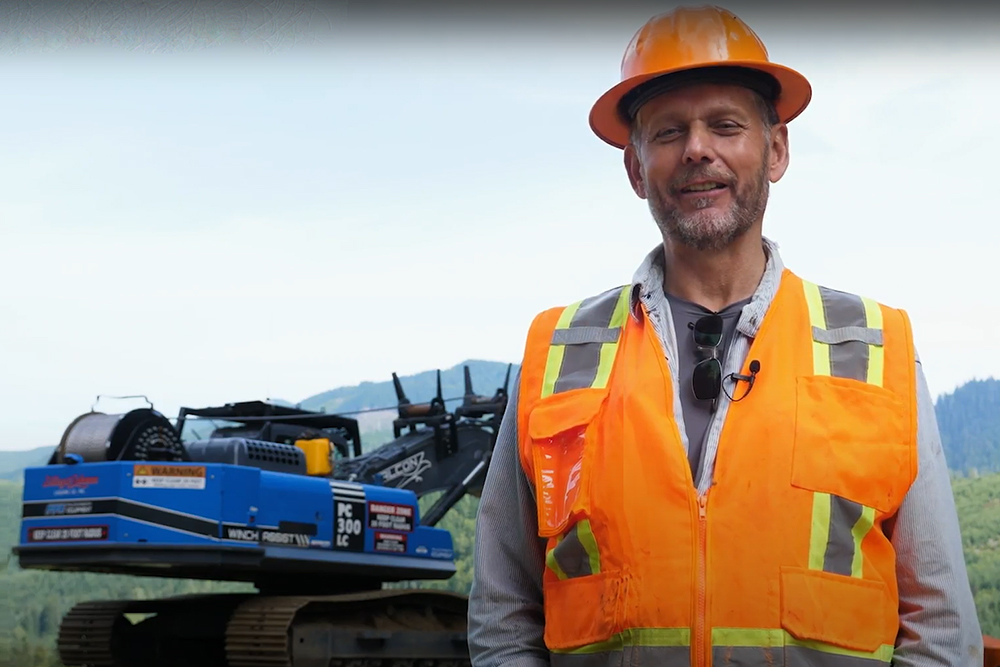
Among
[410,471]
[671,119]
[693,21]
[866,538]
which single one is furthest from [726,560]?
[410,471]

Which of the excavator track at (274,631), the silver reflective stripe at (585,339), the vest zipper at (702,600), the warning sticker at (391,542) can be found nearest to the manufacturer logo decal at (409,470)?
the warning sticker at (391,542)

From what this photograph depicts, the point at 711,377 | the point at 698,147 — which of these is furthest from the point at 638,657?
the point at 698,147

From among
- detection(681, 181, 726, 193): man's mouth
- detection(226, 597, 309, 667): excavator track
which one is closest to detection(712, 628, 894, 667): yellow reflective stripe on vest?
detection(681, 181, 726, 193): man's mouth

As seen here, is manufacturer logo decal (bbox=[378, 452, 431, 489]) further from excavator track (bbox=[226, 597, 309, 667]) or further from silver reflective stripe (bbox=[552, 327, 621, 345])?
silver reflective stripe (bbox=[552, 327, 621, 345])

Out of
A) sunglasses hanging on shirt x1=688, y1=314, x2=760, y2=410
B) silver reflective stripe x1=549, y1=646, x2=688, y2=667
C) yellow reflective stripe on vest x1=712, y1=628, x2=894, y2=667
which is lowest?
silver reflective stripe x1=549, y1=646, x2=688, y2=667

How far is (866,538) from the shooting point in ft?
7.09

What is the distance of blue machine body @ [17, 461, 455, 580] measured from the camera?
9.04m

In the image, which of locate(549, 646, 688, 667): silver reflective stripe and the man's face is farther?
the man's face

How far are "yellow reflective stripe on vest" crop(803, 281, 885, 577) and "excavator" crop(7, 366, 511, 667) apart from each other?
7197mm

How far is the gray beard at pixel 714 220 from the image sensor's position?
7.82 ft

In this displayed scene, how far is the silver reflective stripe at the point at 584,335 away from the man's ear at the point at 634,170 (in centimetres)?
26

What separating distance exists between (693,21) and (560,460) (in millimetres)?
839

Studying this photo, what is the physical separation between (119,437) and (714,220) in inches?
304

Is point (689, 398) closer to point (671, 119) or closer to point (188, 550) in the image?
point (671, 119)
